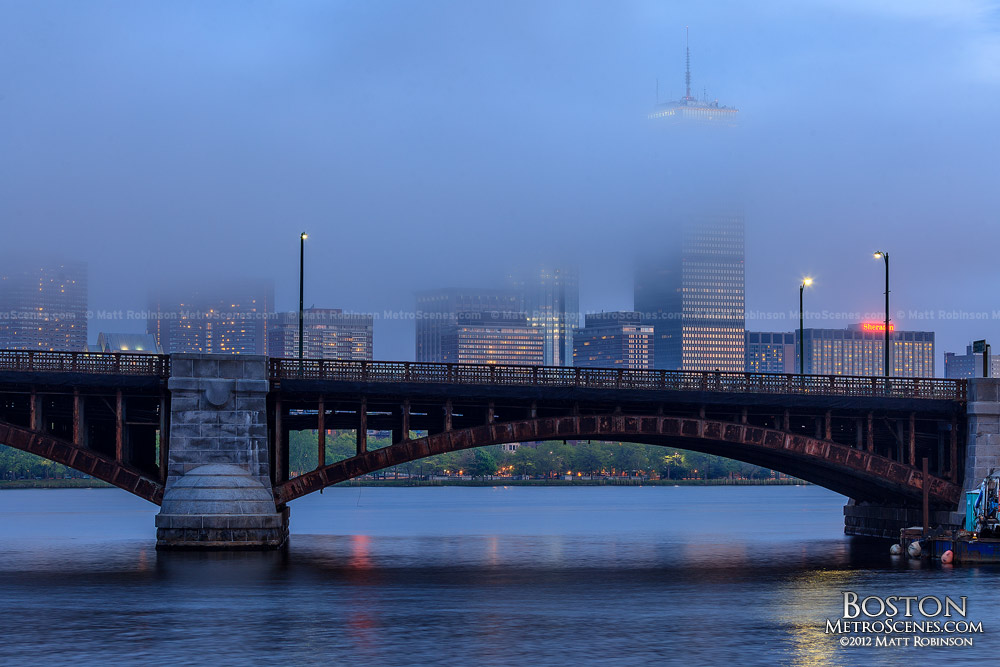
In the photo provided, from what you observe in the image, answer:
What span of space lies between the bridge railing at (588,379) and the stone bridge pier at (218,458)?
9.90ft

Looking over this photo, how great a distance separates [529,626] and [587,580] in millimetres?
18950

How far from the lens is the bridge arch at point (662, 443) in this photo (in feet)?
271

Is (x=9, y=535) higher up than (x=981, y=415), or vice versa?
(x=981, y=415)

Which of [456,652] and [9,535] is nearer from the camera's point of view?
[456,652]

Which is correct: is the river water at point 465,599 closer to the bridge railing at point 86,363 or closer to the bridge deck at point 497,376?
the bridge deck at point 497,376

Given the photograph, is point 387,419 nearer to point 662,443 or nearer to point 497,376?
point 497,376

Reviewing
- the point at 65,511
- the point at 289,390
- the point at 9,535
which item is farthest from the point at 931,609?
the point at 65,511

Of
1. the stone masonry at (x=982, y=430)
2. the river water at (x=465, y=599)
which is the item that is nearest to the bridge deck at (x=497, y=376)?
the stone masonry at (x=982, y=430)

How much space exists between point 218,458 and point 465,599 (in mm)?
22587

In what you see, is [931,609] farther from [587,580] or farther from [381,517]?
[381,517]

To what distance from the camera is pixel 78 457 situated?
79.1 m

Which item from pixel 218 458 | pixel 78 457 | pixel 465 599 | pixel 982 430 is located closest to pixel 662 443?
pixel 982 430

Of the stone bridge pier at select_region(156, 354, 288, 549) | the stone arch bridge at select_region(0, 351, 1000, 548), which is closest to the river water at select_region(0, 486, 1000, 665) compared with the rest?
the stone bridge pier at select_region(156, 354, 288, 549)

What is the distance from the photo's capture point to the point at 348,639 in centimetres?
4922
